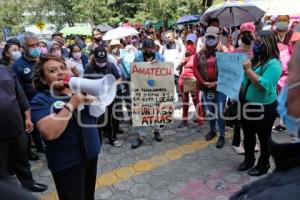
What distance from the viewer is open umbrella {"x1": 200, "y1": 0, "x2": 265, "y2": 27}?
821cm

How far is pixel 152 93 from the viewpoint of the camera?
222 inches

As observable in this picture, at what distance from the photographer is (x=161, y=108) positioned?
5.71m

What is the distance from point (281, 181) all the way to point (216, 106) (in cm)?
425

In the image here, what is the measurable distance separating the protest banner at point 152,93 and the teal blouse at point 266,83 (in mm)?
1717

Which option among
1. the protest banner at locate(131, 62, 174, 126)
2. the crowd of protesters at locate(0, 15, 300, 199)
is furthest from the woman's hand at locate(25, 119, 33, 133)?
the protest banner at locate(131, 62, 174, 126)

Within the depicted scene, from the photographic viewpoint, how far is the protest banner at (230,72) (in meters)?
4.38

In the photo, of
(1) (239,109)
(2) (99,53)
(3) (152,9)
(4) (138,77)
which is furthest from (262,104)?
(3) (152,9)

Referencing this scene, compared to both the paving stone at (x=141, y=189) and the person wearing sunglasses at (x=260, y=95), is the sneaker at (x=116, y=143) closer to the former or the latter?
the paving stone at (x=141, y=189)

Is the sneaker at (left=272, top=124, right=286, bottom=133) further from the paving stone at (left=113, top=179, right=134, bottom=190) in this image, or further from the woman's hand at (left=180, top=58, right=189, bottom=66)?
the paving stone at (left=113, top=179, right=134, bottom=190)

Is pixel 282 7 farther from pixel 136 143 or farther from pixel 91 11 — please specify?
pixel 91 11

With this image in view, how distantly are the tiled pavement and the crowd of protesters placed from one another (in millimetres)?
186

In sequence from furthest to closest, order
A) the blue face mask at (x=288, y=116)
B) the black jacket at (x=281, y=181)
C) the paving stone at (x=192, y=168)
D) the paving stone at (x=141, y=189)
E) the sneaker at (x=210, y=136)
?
the sneaker at (x=210, y=136) → the paving stone at (x=192, y=168) → the paving stone at (x=141, y=189) → the blue face mask at (x=288, y=116) → the black jacket at (x=281, y=181)

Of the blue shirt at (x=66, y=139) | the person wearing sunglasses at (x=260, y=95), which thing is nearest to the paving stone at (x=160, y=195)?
the person wearing sunglasses at (x=260, y=95)

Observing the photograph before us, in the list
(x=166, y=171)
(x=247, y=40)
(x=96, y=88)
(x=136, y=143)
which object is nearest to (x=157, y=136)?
(x=136, y=143)
